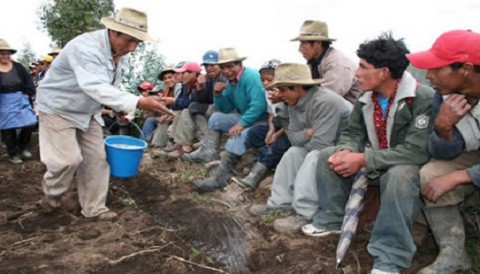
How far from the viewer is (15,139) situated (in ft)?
22.7

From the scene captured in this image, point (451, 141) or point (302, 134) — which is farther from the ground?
point (451, 141)

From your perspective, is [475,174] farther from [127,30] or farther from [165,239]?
[127,30]

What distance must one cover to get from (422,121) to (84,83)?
2.79 metres

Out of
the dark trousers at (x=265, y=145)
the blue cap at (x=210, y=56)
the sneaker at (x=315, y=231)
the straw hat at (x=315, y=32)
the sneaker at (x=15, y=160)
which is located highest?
the straw hat at (x=315, y=32)

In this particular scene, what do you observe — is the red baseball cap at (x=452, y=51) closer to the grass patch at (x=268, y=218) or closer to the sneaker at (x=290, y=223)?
the sneaker at (x=290, y=223)

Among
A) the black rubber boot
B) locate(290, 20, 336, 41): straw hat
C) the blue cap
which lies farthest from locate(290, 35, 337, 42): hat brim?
the blue cap

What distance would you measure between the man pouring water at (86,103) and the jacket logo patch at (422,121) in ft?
6.82

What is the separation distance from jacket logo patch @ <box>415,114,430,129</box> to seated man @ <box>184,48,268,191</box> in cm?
259

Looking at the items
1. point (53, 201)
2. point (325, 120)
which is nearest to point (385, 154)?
point (325, 120)

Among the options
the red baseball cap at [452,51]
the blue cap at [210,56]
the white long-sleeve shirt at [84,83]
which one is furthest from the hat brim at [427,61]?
the blue cap at [210,56]

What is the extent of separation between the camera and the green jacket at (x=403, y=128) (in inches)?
119

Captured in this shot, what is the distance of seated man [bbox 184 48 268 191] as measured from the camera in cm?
534

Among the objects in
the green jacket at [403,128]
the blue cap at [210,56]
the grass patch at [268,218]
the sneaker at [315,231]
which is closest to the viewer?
the green jacket at [403,128]

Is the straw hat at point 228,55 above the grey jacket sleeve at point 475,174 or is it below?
above
